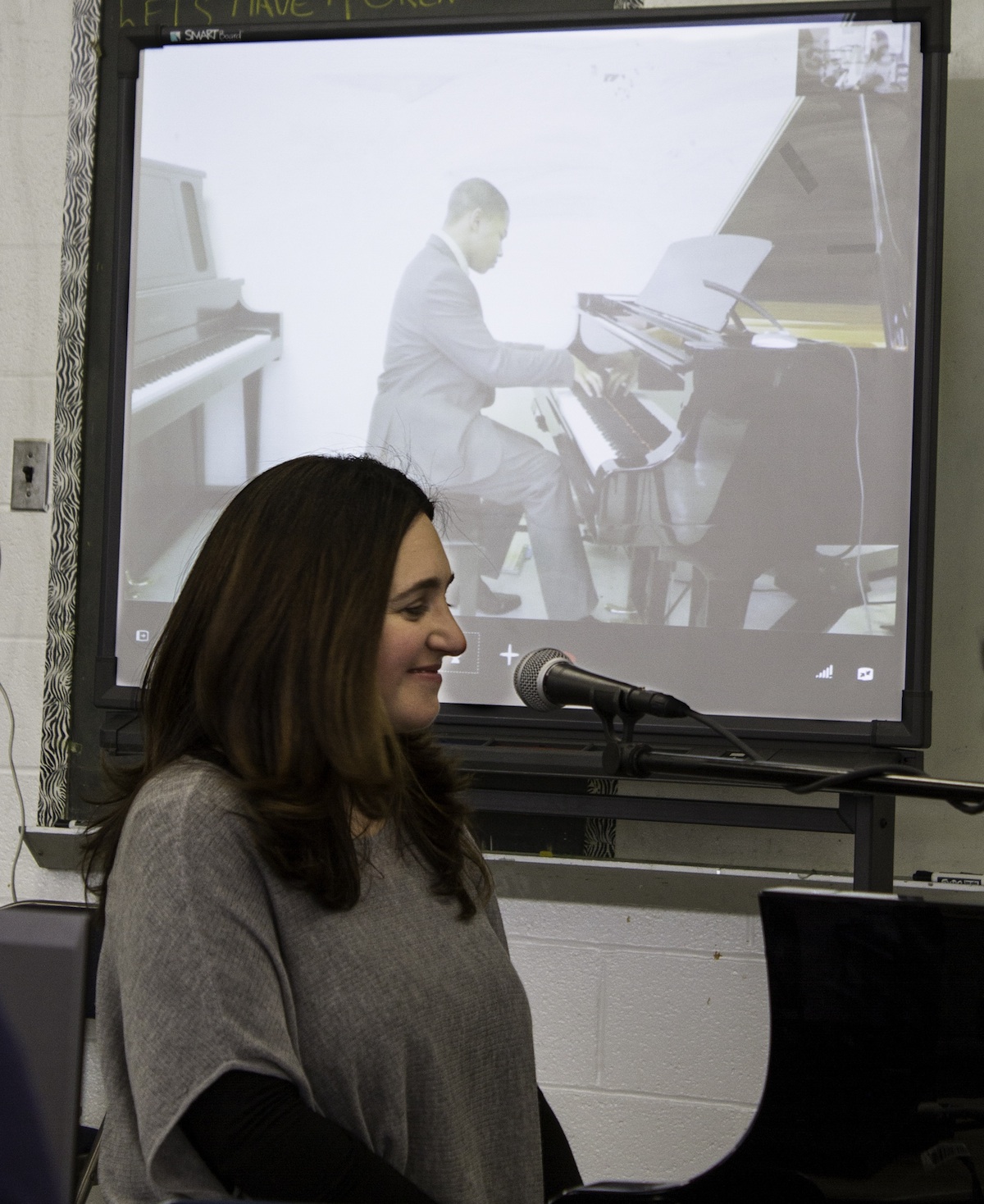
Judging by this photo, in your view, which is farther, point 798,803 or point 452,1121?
point 798,803

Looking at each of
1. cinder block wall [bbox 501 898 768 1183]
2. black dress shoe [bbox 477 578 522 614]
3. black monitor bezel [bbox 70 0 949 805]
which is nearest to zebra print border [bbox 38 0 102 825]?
black monitor bezel [bbox 70 0 949 805]

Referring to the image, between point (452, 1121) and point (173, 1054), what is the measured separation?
28 centimetres

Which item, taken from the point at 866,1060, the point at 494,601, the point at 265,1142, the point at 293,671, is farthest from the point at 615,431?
the point at 265,1142

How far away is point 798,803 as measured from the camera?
A: 1897 millimetres

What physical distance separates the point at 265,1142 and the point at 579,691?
0.47 m

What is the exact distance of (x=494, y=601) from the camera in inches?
78.9

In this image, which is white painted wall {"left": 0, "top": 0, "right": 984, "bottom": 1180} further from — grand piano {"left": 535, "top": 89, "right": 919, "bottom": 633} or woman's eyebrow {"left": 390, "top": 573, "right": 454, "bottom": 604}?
woman's eyebrow {"left": 390, "top": 573, "right": 454, "bottom": 604}

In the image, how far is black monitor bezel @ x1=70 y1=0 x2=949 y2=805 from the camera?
1.84 m

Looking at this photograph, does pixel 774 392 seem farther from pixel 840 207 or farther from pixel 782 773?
pixel 782 773

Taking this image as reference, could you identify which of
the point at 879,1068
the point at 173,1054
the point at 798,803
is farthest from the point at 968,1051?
the point at 798,803

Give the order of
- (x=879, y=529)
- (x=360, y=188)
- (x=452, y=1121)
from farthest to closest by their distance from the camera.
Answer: (x=360, y=188) → (x=879, y=529) → (x=452, y=1121)

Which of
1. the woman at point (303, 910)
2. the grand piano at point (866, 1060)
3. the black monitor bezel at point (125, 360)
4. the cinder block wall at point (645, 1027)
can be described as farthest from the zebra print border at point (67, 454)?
the grand piano at point (866, 1060)

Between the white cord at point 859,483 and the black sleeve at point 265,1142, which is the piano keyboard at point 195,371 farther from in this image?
the black sleeve at point 265,1142

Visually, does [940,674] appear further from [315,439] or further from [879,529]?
[315,439]
